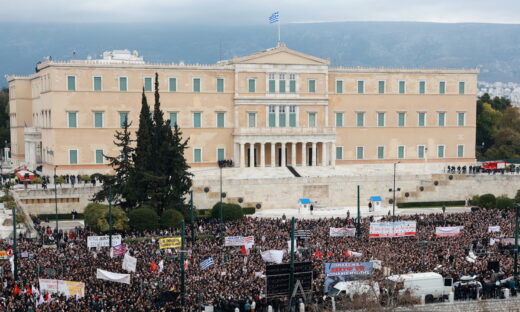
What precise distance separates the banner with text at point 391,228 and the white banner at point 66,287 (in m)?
17.8

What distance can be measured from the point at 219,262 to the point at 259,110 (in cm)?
3478

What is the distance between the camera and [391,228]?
4153cm

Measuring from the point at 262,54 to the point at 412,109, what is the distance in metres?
16.5

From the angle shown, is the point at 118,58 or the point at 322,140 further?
the point at 118,58

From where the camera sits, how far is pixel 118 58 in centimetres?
7869

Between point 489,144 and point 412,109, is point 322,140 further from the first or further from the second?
point 489,144

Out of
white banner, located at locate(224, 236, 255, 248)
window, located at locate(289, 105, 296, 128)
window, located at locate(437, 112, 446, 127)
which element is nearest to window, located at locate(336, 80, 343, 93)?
window, located at locate(289, 105, 296, 128)

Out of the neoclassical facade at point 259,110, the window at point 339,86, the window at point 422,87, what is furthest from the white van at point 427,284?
the window at point 422,87

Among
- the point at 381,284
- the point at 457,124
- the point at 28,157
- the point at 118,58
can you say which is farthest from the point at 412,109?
the point at 381,284

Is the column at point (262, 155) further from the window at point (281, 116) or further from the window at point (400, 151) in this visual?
the window at point (400, 151)

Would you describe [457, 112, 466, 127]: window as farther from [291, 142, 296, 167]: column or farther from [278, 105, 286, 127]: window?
[278, 105, 286, 127]: window

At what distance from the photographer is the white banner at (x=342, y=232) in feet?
138

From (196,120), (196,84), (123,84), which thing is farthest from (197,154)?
(123,84)

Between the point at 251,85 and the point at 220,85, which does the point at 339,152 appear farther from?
the point at 220,85
